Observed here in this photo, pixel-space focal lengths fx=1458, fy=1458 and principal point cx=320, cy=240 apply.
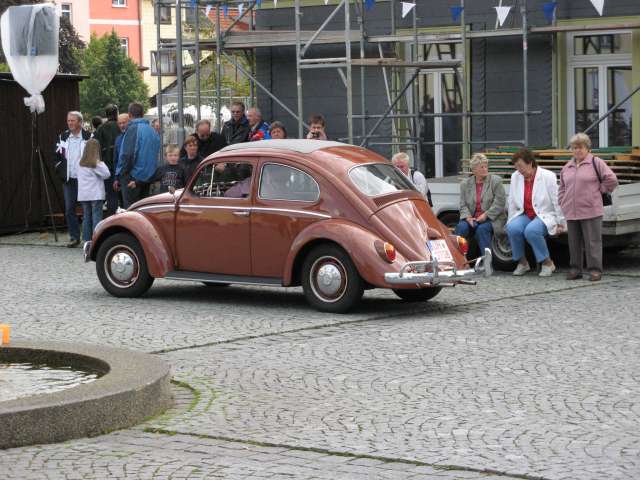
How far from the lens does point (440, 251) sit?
13023mm

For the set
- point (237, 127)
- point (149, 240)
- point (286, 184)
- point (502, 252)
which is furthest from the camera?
point (237, 127)

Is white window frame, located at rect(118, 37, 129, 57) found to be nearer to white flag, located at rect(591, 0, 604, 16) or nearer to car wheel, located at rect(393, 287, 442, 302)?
white flag, located at rect(591, 0, 604, 16)

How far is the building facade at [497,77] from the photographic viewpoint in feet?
71.4

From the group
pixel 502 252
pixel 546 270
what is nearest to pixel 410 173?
pixel 502 252

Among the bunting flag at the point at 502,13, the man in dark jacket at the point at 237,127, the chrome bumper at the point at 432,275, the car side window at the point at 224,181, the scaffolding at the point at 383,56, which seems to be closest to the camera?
the chrome bumper at the point at 432,275

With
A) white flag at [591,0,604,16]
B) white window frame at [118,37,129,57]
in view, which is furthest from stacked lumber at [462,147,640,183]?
white window frame at [118,37,129,57]

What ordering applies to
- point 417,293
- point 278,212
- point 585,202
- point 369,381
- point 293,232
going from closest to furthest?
point 369,381 < point 293,232 < point 278,212 < point 417,293 < point 585,202

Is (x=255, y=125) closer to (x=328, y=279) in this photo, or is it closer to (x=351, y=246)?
(x=328, y=279)

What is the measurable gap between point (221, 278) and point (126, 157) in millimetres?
6031

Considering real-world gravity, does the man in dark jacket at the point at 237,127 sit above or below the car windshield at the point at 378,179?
above

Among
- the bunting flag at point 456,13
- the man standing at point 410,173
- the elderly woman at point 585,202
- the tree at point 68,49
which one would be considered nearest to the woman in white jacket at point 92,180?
the man standing at point 410,173

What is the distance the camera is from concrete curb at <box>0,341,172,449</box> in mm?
7465

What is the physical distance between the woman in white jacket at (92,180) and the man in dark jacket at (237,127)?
173 centimetres

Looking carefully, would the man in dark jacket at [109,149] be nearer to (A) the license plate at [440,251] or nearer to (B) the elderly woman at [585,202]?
(B) the elderly woman at [585,202]
